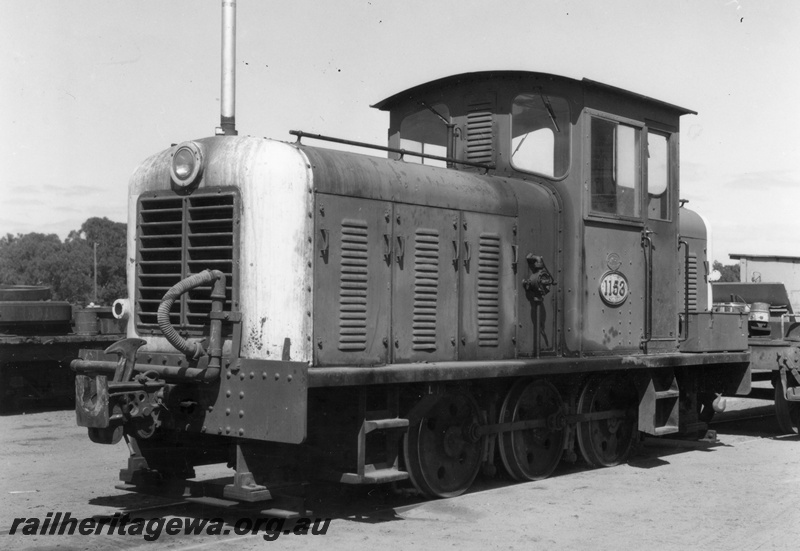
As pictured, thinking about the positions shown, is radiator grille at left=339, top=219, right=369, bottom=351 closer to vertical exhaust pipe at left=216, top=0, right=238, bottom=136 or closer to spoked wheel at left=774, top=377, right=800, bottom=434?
vertical exhaust pipe at left=216, top=0, right=238, bottom=136

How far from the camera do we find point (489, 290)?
840 cm

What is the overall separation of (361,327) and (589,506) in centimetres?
236

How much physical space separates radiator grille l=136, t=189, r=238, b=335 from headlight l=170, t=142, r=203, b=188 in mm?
129

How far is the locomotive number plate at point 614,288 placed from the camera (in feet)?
30.8

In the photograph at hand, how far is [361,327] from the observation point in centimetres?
727

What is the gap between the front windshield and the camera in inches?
358

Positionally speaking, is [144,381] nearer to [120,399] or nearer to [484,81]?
[120,399]

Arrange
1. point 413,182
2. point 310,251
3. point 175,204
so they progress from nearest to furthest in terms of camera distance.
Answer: point 310,251
point 175,204
point 413,182

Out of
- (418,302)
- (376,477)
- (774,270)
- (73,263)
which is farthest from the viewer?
(73,263)

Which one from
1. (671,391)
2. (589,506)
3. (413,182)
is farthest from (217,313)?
(671,391)

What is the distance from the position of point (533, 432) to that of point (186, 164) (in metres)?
4.19

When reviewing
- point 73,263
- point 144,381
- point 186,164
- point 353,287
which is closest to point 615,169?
point 353,287

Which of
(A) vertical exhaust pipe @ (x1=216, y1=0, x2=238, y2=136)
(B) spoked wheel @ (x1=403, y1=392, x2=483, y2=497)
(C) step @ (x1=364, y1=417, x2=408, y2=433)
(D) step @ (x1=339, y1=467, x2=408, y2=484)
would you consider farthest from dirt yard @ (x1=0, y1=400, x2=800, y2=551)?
(A) vertical exhaust pipe @ (x1=216, y1=0, x2=238, y2=136)

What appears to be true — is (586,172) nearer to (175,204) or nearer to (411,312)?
(411,312)
